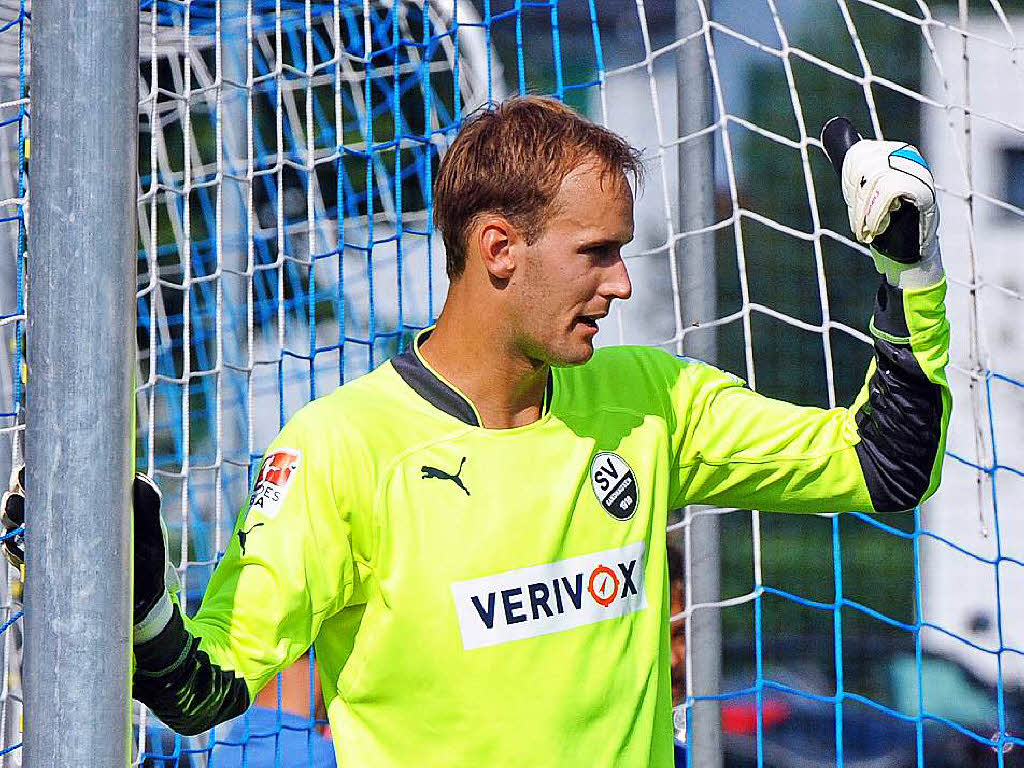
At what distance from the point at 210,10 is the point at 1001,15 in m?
1.83

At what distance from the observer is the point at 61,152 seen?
1365 millimetres

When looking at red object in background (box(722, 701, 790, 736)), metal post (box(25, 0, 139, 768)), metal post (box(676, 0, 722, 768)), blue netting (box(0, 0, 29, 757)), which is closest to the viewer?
metal post (box(25, 0, 139, 768))

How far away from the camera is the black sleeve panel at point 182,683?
1.49 meters

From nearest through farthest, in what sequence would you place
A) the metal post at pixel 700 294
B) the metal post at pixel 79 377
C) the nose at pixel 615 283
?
the metal post at pixel 79 377
the nose at pixel 615 283
the metal post at pixel 700 294

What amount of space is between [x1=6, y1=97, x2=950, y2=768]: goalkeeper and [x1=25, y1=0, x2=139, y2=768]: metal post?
0.80ft

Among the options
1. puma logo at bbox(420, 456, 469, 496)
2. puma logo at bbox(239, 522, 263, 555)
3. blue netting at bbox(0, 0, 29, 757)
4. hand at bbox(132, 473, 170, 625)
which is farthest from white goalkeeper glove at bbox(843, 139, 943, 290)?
blue netting at bbox(0, 0, 29, 757)

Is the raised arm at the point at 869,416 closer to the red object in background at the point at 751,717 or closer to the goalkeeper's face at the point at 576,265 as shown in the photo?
the goalkeeper's face at the point at 576,265

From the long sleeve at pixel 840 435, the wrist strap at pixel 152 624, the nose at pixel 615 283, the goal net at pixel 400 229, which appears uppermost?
the goal net at pixel 400 229

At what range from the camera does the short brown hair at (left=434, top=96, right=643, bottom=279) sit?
182cm

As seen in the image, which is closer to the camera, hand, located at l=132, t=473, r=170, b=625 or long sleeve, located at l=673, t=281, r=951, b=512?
hand, located at l=132, t=473, r=170, b=625

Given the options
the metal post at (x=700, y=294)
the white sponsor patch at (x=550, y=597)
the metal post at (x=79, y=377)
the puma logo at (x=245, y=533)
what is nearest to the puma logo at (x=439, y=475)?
the white sponsor patch at (x=550, y=597)

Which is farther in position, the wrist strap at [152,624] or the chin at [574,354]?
the chin at [574,354]

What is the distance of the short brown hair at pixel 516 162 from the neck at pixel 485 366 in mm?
86

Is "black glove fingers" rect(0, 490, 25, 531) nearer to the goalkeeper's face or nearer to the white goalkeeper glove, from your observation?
the goalkeeper's face
